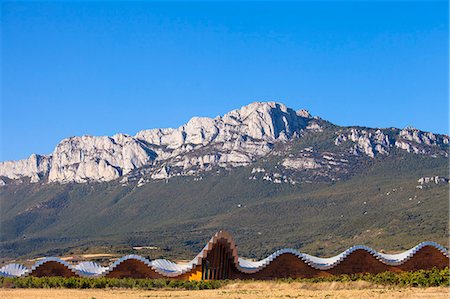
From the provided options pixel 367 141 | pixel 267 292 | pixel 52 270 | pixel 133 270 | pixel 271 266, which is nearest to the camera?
pixel 267 292

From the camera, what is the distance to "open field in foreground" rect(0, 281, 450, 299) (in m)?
30.7

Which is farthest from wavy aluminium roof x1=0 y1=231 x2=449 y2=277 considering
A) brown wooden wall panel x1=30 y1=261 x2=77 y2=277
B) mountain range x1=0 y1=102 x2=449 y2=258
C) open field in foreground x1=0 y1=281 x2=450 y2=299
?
mountain range x1=0 y1=102 x2=449 y2=258

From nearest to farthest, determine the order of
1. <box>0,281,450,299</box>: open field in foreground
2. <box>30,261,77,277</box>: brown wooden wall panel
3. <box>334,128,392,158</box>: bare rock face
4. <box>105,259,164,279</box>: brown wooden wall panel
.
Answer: <box>0,281,450,299</box>: open field in foreground < <box>30,261,77,277</box>: brown wooden wall panel < <box>105,259,164,279</box>: brown wooden wall panel < <box>334,128,392,158</box>: bare rock face

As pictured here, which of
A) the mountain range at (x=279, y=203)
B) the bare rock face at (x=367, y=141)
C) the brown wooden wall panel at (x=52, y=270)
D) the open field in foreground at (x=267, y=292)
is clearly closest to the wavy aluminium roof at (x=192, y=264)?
the brown wooden wall panel at (x=52, y=270)

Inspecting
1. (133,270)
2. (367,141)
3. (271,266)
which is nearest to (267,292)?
(271,266)

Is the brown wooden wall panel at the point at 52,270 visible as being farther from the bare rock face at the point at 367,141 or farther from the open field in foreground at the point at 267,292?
the bare rock face at the point at 367,141

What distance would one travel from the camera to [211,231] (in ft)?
456

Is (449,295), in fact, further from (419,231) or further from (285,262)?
(419,231)

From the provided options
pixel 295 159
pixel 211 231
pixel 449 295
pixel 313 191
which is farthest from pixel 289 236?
pixel 449 295

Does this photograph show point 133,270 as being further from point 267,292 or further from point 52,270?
point 267,292

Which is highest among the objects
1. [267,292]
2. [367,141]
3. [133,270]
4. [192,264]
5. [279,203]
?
[367,141]

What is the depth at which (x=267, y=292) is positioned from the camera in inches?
1318

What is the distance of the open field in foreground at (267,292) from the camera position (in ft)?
101

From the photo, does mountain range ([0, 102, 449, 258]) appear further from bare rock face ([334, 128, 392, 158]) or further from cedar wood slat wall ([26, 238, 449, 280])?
cedar wood slat wall ([26, 238, 449, 280])
